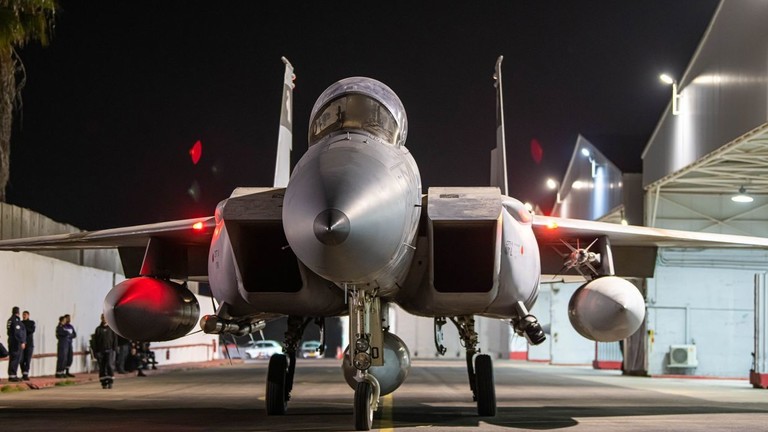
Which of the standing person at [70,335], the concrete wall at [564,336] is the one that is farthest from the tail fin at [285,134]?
the concrete wall at [564,336]

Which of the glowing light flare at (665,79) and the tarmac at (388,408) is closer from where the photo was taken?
the tarmac at (388,408)

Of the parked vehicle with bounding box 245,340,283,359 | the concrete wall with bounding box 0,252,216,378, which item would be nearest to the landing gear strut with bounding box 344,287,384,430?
the concrete wall with bounding box 0,252,216,378

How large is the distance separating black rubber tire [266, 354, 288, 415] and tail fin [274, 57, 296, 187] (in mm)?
2683

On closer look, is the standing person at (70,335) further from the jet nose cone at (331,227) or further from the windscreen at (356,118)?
the jet nose cone at (331,227)

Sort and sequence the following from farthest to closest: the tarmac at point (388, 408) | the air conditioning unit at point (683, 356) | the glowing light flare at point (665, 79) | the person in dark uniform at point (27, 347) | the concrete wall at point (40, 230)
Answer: the air conditioning unit at point (683, 356)
the glowing light flare at point (665, 79)
the concrete wall at point (40, 230)
the person in dark uniform at point (27, 347)
the tarmac at point (388, 408)

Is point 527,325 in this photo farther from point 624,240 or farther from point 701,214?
point 701,214

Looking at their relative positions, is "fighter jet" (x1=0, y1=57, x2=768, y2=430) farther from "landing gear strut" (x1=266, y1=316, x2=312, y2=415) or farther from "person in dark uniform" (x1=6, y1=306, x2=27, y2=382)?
"person in dark uniform" (x1=6, y1=306, x2=27, y2=382)

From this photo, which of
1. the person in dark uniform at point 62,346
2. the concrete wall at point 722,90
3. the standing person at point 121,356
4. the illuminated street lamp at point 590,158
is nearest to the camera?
the concrete wall at point 722,90

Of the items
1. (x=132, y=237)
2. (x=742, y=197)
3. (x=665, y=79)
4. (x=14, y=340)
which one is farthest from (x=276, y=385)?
(x=742, y=197)

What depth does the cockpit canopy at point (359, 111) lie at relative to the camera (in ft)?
31.7

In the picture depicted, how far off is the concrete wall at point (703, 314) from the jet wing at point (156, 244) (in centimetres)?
1773

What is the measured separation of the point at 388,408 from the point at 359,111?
555 cm

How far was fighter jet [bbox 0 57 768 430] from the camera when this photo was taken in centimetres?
817

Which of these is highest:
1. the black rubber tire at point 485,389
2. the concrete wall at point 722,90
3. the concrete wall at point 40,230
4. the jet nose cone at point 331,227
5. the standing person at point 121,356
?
the concrete wall at point 722,90
